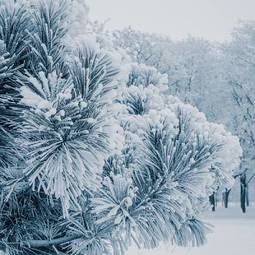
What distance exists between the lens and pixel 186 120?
2781mm

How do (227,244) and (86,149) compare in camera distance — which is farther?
(227,244)

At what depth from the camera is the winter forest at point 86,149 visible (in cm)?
208

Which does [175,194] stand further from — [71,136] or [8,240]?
[8,240]

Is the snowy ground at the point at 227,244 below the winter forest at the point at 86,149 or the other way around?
below

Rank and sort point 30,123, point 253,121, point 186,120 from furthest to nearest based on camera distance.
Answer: point 253,121, point 186,120, point 30,123

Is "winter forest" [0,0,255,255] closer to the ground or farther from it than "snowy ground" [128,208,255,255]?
farther from it

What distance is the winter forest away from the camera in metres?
2.08

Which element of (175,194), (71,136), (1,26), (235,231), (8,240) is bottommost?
(235,231)

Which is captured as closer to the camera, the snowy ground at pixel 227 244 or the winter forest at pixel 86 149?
the winter forest at pixel 86 149

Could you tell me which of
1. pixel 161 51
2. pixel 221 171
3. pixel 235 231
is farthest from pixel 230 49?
pixel 221 171

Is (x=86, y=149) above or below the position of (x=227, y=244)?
above

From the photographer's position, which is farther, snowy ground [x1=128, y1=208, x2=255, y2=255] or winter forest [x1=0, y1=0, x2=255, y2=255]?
snowy ground [x1=128, y1=208, x2=255, y2=255]

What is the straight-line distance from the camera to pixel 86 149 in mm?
2164

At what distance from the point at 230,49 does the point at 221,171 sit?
24159 mm
